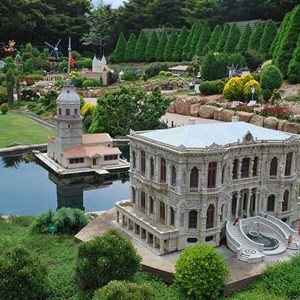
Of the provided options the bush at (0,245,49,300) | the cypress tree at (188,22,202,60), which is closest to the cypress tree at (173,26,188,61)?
the cypress tree at (188,22,202,60)

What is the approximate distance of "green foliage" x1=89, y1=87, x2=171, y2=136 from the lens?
202 ft

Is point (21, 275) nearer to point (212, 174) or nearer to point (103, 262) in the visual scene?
point (103, 262)

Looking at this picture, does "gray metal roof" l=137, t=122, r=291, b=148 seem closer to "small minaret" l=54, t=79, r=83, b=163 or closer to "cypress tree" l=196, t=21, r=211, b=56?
"small minaret" l=54, t=79, r=83, b=163

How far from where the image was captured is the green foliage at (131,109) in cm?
6172

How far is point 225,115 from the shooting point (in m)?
65.4

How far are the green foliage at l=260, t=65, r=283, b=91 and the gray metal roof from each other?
3613 centimetres

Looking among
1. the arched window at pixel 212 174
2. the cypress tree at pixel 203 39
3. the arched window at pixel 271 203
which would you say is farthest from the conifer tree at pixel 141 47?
the arched window at pixel 212 174

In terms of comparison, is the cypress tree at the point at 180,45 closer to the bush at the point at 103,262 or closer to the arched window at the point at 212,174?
the arched window at the point at 212,174

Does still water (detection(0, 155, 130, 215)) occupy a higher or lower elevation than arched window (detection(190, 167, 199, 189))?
lower

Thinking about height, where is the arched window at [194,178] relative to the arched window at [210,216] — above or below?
above

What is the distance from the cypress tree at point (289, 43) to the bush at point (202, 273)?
53.7 m

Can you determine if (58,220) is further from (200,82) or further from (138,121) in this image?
(200,82)

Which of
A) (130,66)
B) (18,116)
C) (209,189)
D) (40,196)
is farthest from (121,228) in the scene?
(130,66)

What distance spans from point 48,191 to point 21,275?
78.0 feet
